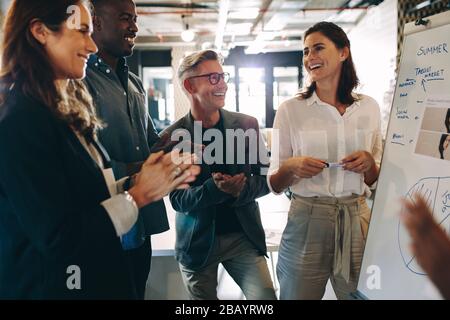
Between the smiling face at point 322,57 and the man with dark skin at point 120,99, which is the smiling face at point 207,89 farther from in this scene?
the smiling face at point 322,57

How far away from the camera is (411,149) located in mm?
1370

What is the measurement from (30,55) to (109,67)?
31 cm

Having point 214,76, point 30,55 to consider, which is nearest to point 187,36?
point 214,76

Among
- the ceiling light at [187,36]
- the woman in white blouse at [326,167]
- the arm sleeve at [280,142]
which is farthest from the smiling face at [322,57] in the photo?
the ceiling light at [187,36]

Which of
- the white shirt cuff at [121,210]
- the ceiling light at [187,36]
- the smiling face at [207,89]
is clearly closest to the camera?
the white shirt cuff at [121,210]

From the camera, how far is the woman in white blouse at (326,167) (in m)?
1.50

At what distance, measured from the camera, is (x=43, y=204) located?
1039mm

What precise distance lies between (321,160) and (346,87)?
1.11ft

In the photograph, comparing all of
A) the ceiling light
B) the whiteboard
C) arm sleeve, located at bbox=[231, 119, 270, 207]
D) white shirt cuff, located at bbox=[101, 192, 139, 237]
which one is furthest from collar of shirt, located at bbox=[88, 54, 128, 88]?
the ceiling light

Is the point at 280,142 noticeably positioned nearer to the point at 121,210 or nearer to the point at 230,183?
the point at 230,183

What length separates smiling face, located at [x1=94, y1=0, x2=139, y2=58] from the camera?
4.49 feet
